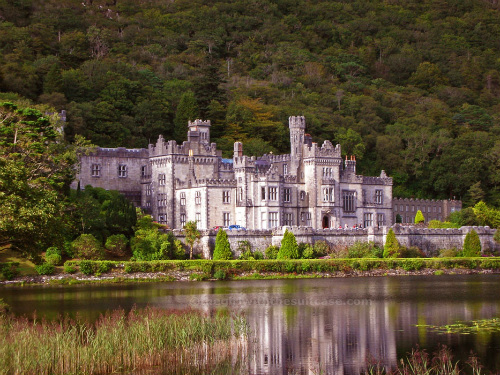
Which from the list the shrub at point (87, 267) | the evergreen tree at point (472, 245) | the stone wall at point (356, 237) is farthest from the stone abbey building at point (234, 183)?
the shrub at point (87, 267)

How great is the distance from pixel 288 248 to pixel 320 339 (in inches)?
1493

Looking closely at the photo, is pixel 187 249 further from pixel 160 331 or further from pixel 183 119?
pixel 160 331

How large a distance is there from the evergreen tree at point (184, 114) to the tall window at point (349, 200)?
21184mm

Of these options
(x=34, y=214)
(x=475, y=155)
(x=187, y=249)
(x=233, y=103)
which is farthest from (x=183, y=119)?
(x=34, y=214)

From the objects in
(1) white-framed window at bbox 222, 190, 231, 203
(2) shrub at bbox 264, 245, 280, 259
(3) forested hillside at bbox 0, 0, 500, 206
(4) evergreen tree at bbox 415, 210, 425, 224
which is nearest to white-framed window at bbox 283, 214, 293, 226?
(1) white-framed window at bbox 222, 190, 231, 203

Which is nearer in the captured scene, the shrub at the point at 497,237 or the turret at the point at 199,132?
the shrub at the point at 497,237

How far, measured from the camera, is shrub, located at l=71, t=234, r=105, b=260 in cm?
6681

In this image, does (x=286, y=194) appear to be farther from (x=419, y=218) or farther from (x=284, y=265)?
(x=419, y=218)

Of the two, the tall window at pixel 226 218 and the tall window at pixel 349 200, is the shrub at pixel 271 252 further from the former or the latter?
the tall window at pixel 349 200

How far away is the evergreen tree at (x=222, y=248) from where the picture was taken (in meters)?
71.7

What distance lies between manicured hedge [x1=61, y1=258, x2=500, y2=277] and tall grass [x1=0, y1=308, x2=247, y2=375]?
31.8 metres

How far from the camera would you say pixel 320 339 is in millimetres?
34719

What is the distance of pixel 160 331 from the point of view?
30.6 metres

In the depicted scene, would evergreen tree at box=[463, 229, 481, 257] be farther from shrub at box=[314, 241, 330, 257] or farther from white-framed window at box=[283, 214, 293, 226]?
white-framed window at box=[283, 214, 293, 226]
